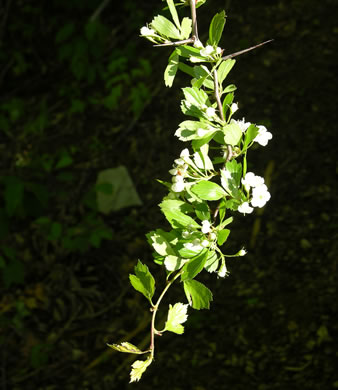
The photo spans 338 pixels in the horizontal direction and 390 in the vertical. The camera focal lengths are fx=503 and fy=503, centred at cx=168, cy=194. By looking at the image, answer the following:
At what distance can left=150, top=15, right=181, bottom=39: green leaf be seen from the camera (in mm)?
786

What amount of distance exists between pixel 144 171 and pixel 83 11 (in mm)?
→ 1471

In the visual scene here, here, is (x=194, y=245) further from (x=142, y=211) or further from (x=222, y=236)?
(x=142, y=211)

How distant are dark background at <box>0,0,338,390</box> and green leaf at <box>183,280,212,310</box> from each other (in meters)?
1.14

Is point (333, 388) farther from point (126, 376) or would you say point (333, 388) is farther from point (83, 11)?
point (83, 11)

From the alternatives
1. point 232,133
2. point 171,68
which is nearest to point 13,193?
point 171,68

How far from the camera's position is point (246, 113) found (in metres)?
2.66

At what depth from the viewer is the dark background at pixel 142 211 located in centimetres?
198

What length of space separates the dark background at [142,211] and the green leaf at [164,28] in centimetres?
137

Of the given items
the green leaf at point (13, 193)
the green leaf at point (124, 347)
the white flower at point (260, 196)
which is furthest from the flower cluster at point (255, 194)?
the green leaf at point (13, 193)

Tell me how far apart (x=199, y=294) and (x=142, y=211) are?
6.33 feet

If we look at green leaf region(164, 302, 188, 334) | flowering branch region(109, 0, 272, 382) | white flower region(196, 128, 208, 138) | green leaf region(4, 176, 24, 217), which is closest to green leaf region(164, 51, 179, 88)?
flowering branch region(109, 0, 272, 382)

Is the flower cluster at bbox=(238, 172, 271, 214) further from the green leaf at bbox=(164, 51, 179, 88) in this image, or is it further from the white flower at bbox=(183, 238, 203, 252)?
the green leaf at bbox=(164, 51, 179, 88)

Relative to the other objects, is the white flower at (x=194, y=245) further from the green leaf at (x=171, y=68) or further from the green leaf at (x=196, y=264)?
the green leaf at (x=171, y=68)

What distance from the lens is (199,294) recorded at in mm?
776
